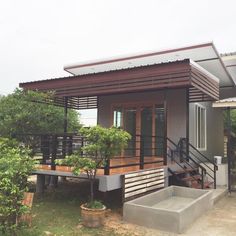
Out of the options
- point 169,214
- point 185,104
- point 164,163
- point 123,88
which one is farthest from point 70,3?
point 169,214

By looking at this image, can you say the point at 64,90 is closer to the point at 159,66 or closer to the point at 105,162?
the point at 159,66

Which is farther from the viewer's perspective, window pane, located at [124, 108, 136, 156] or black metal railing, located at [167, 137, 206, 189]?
window pane, located at [124, 108, 136, 156]

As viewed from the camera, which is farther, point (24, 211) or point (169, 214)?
point (169, 214)

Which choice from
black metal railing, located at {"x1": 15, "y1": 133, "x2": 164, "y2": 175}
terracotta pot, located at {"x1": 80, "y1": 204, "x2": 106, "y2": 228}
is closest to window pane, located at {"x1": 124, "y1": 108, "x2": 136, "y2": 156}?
black metal railing, located at {"x1": 15, "y1": 133, "x2": 164, "y2": 175}

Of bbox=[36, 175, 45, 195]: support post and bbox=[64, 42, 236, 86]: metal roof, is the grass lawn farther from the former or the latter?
bbox=[64, 42, 236, 86]: metal roof

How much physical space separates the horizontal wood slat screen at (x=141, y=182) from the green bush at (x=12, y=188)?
98.4 inches

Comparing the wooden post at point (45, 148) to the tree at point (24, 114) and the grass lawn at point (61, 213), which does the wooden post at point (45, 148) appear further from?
the grass lawn at point (61, 213)

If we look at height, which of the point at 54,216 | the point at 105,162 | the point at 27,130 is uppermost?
the point at 27,130

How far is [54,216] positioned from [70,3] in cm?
783

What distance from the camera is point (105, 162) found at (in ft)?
19.9

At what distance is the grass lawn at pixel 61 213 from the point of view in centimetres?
539

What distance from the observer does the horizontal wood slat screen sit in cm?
652

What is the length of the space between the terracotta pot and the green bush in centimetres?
147

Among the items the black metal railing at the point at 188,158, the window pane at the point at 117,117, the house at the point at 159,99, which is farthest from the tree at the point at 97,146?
the window pane at the point at 117,117
